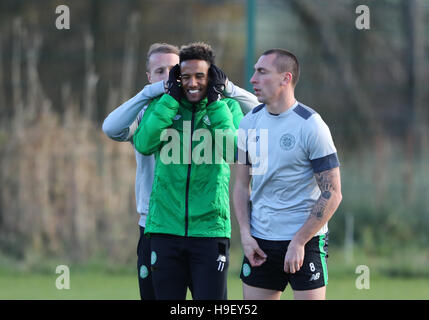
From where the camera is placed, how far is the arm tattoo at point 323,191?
153 inches

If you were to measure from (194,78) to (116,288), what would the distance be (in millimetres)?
4344

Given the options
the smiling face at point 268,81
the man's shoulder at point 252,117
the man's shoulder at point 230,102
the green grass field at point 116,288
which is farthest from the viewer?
the green grass field at point 116,288

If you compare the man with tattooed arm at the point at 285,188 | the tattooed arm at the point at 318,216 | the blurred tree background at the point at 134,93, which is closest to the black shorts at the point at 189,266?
the man with tattooed arm at the point at 285,188

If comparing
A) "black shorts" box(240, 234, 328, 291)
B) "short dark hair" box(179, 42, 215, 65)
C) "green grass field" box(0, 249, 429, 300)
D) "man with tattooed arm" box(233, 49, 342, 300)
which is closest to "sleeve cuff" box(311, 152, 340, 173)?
"man with tattooed arm" box(233, 49, 342, 300)

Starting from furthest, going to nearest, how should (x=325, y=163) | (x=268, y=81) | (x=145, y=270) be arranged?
1. (x=145, y=270)
2. (x=268, y=81)
3. (x=325, y=163)

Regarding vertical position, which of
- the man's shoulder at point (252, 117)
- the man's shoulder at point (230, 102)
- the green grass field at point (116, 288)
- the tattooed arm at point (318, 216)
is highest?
the man's shoulder at point (230, 102)

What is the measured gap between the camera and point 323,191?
390 centimetres

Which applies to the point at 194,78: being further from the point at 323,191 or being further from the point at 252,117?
the point at 323,191

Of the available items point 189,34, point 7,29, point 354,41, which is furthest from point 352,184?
point 7,29

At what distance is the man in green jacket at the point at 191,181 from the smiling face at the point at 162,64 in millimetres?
340

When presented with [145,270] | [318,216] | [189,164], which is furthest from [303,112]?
[145,270]

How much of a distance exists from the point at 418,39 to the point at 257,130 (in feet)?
24.5

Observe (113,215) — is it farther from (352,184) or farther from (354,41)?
(354,41)

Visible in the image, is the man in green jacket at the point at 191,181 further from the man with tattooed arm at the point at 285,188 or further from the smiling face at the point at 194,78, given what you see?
the man with tattooed arm at the point at 285,188
